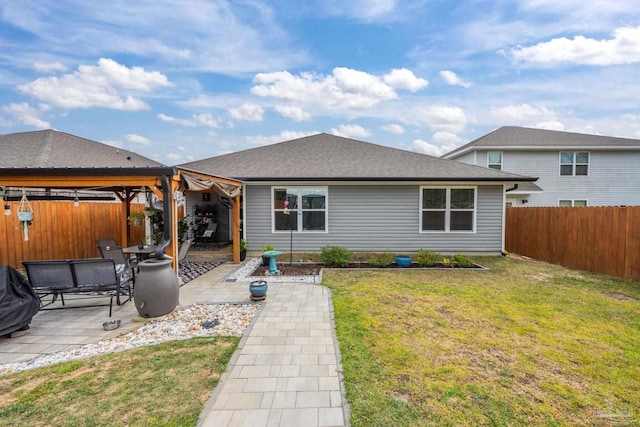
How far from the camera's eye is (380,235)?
33.8ft

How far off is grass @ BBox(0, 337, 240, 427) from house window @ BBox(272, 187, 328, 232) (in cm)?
676

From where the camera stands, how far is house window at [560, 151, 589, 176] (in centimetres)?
Result: 1603

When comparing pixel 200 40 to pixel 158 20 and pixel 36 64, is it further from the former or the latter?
pixel 36 64

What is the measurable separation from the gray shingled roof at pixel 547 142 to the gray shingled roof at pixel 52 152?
16.9 m

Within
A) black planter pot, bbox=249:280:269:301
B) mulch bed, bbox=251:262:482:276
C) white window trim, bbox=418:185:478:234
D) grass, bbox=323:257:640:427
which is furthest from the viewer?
white window trim, bbox=418:185:478:234

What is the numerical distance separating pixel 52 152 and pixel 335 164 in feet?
31.9

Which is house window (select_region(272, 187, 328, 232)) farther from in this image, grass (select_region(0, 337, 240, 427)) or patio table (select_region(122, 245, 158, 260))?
grass (select_region(0, 337, 240, 427))

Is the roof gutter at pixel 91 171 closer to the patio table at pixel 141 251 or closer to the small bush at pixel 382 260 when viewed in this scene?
the patio table at pixel 141 251

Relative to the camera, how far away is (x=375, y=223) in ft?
33.7

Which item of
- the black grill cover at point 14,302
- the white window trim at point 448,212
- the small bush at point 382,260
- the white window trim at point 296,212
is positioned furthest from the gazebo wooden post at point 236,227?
the white window trim at point 448,212

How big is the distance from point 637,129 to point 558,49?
551 inches

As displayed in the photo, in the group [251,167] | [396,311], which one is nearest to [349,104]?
[251,167]

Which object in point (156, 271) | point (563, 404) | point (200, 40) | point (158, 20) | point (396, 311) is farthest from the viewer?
point (200, 40)

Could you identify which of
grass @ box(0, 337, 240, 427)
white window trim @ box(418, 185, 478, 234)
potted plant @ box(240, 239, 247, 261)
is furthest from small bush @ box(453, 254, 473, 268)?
grass @ box(0, 337, 240, 427)
